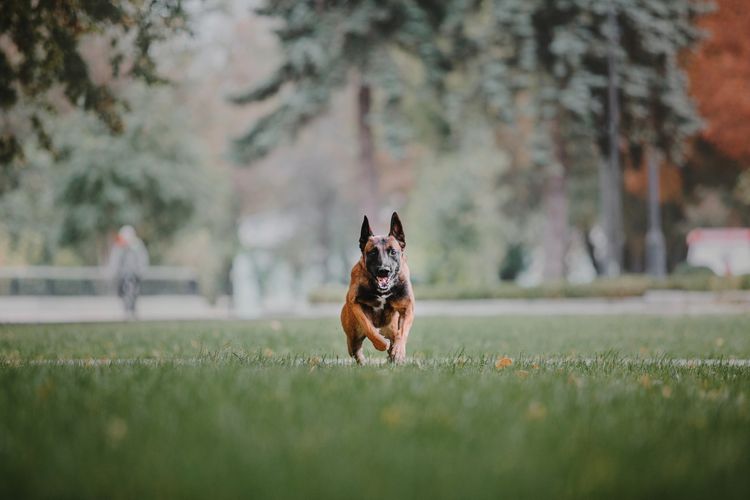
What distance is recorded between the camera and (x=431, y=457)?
13.0 feet

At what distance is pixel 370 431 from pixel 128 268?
875 inches

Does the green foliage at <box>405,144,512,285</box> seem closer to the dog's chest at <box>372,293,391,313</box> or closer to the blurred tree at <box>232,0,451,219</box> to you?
the blurred tree at <box>232,0,451,219</box>

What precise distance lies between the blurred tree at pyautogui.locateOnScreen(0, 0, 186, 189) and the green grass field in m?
6.80

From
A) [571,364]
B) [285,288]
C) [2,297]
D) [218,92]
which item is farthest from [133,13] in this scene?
[218,92]

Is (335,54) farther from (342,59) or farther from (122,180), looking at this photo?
(122,180)

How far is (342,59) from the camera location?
2984cm

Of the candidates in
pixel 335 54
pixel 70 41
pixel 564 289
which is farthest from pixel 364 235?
pixel 335 54

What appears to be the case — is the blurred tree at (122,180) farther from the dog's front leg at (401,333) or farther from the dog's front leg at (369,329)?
the dog's front leg at (369,329)

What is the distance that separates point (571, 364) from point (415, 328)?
773cm

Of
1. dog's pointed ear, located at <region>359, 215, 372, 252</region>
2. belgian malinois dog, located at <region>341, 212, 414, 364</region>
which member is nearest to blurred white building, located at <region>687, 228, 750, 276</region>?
belgian malinois dog, located at <region>341, 212, 414, 364</region>

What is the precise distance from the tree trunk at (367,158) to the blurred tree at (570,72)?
3.64 m

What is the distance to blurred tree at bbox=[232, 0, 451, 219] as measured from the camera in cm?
2895

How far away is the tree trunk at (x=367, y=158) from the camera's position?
102ft

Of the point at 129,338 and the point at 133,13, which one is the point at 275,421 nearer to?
the point at 129,338
